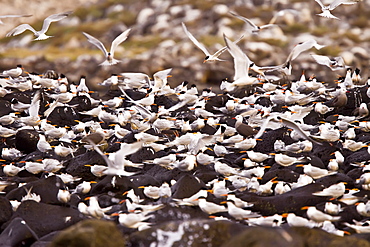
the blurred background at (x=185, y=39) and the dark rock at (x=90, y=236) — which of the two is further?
the blurred background at (x=185, y=39)

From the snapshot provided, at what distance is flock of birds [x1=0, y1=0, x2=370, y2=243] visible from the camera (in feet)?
33.0

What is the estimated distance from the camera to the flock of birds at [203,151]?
10.1m

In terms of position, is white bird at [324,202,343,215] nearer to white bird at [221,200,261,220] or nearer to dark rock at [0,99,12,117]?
white bird at [221,200,261,220]

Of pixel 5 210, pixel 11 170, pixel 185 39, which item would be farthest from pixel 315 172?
pixel 185 39

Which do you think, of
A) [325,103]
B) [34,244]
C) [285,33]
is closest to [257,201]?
[34,244]

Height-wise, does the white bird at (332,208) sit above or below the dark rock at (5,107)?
above

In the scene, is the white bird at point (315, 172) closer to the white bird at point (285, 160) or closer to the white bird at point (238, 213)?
the white bird at point (285, 160)

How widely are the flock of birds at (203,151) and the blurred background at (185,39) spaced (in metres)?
13.9

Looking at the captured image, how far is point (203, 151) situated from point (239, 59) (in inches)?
81.1

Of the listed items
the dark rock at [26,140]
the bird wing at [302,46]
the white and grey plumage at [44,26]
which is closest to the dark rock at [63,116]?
the dark rock at [26,140]

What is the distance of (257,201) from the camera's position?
1031 cm

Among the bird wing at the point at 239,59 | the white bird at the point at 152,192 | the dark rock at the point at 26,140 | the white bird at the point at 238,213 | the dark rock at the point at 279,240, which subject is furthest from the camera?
the dark rock at the point at 26,140

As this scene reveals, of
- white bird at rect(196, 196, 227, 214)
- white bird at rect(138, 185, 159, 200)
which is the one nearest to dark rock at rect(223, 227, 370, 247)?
white bird at rect(196, 196, 227, 214)

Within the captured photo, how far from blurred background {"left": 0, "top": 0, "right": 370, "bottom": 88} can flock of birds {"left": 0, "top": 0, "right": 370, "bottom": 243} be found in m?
13.9
